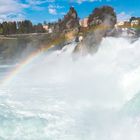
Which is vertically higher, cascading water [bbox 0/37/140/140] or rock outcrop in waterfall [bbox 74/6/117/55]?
rock outcrop in waterfall [bbox 74/6/117/55]

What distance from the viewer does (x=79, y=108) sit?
49.5 ft

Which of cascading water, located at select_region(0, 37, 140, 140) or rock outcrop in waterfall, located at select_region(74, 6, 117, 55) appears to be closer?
cascading water, located at select_region(0, 37, 140, 140)

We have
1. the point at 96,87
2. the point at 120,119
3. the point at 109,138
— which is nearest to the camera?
the point at 109,138

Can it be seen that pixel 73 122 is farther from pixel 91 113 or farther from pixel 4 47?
pixel 4 47

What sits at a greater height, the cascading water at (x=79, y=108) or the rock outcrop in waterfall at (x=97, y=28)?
the rock outcrop in waterfall at (x=97, y=28)

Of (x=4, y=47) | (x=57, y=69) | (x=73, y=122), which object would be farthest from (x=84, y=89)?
(x=4, y=47)

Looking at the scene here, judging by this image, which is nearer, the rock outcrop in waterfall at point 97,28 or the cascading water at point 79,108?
the cascading water at point 79,108

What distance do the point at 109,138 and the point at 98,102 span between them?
15.7 ft

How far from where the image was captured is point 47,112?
1471cm

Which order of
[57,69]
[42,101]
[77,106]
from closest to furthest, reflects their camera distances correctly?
[77,106], [42,101], [57,69]

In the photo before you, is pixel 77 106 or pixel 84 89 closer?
pixel 77 106

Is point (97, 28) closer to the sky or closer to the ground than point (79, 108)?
closer to the sky

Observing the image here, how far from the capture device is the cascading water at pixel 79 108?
11.6m

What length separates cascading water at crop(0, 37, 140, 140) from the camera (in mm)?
11577
